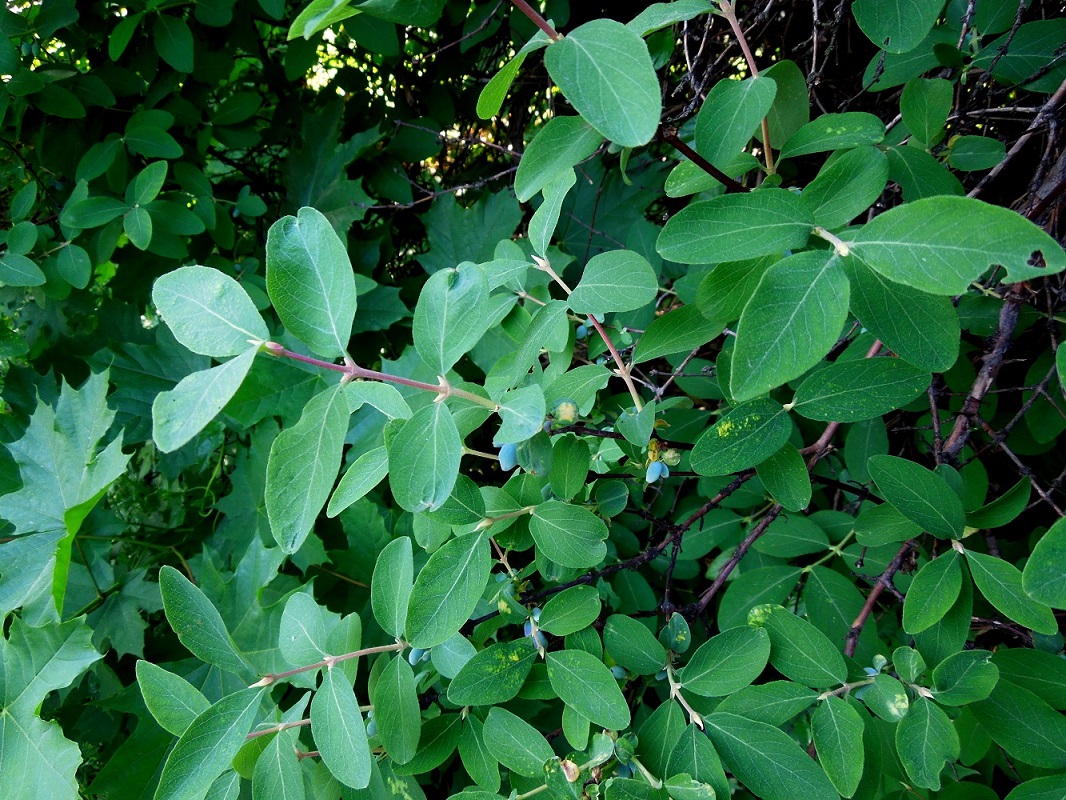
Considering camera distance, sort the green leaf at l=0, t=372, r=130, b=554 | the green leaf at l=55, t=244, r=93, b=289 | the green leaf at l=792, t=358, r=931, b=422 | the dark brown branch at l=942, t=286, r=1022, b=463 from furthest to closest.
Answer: the green leaf at l=55, t=244, r=93, b=289
the green leaf at l=0, t=372, r=130, b=554
the dark brown branch at l=942, t=286, r=1022, b=463
the green leaf at l=792, t=358, r=931, b=422

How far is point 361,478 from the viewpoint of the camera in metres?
0.60

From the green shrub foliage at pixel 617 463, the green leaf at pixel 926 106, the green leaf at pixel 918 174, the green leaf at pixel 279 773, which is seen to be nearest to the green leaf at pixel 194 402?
the green shrub foliage at pixel 617 463

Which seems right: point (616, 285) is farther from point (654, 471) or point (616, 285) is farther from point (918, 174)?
point (918, 174)

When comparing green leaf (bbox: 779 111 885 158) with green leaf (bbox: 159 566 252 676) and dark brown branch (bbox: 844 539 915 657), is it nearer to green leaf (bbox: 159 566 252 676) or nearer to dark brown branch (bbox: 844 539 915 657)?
dark brown branch (bbox: 844 539 915 657)

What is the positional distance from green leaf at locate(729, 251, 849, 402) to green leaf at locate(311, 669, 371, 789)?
44 centimetres

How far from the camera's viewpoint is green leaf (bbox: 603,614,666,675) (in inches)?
25.1

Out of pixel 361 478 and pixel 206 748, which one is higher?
pixel 361 478

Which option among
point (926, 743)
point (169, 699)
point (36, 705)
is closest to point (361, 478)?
point (169, 699)

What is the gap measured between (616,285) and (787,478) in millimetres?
239

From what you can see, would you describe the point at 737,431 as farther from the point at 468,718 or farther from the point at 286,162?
the point at 286,162

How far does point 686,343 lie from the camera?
66 cm

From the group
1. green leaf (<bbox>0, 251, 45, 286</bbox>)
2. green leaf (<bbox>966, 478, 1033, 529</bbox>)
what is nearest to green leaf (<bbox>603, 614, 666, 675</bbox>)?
green leaf (<bbox>966, 478, 1033, 529</bbox>)

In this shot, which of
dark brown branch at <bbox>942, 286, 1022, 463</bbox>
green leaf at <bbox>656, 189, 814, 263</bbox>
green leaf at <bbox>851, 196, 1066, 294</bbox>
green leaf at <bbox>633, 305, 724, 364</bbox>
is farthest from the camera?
dark brown branch at <bbox>942, 286, 1022, 463</bbox>

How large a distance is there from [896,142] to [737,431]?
1.72ft
